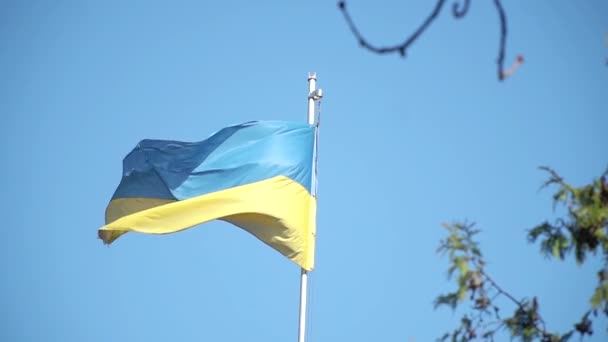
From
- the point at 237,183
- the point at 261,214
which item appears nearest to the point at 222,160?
the point at 237,183

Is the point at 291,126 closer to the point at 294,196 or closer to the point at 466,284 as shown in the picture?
the point at 294,196

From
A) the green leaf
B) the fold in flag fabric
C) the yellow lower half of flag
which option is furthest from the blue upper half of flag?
the green leaf

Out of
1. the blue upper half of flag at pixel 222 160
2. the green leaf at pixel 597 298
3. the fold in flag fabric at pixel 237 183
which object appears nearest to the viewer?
the green leaf at pixel 597 298

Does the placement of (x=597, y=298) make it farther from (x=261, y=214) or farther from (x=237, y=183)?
(x=237, y=183)

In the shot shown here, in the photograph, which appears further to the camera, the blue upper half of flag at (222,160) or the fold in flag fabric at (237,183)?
the blue upper half of flag at (222,160)

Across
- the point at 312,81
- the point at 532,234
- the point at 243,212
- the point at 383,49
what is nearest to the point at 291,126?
the point at 312,81

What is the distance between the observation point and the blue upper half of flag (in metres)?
18.8

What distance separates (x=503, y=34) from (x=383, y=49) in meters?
0.41

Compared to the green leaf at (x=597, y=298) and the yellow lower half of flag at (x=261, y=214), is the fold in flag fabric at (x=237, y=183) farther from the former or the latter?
the green leaf at (x=597, y=298)

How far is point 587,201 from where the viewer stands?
8.34 metres

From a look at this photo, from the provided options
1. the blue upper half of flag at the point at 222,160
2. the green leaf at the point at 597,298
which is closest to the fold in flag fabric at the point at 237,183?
the blue upper half of flag at the point at 222,160

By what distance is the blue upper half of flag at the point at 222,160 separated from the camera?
1878 centimetres

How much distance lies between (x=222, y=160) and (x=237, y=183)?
720 millimetres

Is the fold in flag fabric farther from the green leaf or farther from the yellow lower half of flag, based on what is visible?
the green leaf
